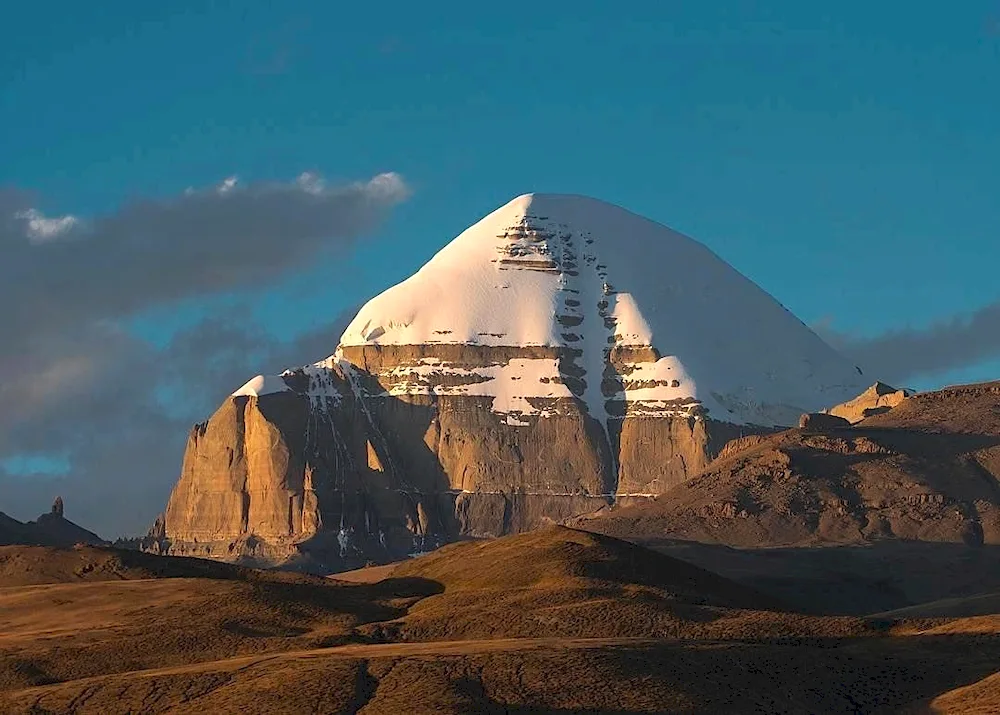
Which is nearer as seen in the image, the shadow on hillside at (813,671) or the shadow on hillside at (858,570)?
the shadow on hillside at (813,671)

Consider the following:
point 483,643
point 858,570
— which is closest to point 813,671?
point 483,643

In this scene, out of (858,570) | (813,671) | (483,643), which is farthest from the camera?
(858,570)

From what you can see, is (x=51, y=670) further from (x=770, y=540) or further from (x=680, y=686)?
(x=770, y=540)

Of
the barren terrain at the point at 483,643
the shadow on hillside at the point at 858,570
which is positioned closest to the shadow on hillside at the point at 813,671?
the barren terrain at the point at 483,643

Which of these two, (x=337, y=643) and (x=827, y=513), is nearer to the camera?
(x=337, y=643)

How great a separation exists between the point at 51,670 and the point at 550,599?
2764 cm

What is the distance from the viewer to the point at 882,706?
283 feet

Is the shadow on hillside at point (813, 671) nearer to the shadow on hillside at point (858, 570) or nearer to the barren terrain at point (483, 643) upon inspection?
the barren terrain at point (483, 643)

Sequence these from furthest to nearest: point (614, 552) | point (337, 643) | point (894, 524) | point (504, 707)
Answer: point (894, 524) → point (614, 552) → point (337, 643) → point (504, 707)

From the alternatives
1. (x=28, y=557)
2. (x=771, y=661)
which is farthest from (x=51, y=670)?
(x=28, y=557)

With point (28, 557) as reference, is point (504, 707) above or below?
below

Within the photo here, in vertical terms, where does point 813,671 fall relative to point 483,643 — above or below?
below

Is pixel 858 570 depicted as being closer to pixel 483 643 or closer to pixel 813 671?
pixel 483 643

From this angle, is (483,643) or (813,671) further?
(483,643)
